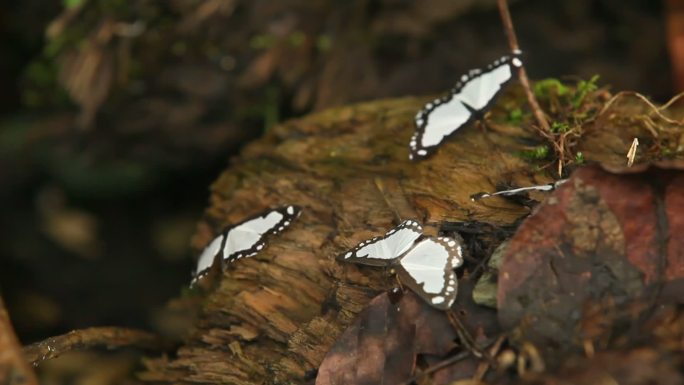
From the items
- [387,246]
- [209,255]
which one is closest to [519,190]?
[387,246]

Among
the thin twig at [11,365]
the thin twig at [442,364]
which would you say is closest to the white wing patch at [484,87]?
the thin twig at [442,364]

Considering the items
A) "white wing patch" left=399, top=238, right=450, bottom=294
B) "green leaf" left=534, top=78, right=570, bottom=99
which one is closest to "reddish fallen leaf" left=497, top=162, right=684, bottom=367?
"white wing patch" left=399, top=238, right=450, bottom=294

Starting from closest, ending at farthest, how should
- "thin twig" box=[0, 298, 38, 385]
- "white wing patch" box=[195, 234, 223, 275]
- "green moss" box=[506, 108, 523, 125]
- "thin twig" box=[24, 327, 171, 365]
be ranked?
"thin twig" box=[0, 298, 38, 385], "thin twig" box=[24, 327, 171, 365], "white wing patch" box=[195, 234, 223, 275], "green moss" box=[506, 108, 523, 125]

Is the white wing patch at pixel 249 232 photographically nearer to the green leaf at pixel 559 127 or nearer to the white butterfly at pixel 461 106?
the white butterfly at pixel 461 106

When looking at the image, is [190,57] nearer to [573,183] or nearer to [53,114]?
[53,114]

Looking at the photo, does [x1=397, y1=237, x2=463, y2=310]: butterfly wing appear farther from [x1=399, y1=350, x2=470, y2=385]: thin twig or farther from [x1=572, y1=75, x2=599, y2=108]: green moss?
[x1=572, y1=75, x2=599, y2=108]: green moss

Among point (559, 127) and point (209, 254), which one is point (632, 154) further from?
point (209, 254)
